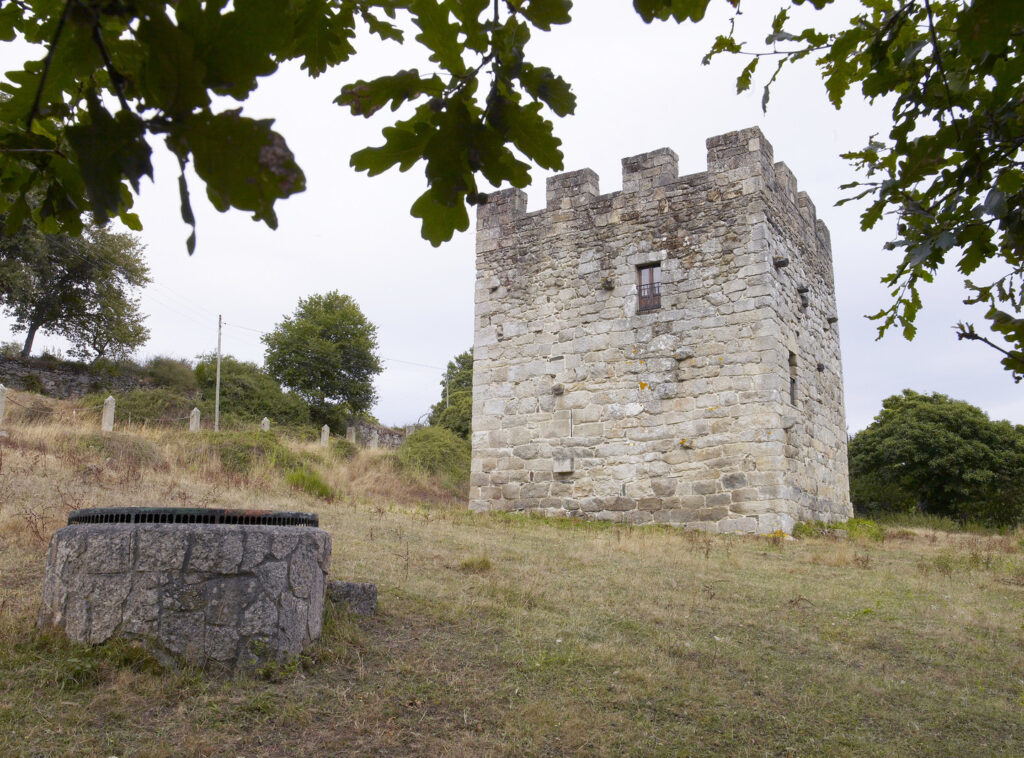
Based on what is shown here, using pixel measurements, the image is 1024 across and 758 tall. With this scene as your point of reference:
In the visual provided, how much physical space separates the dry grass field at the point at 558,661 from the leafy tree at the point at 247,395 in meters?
17.2

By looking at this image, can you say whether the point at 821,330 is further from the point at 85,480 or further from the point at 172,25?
the point at 172,25

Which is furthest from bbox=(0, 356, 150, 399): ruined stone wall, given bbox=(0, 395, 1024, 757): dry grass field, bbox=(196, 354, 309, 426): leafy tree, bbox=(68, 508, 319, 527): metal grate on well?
bbox=(68, 508, 319, 527): metal grate on well

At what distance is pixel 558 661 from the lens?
15.1ft

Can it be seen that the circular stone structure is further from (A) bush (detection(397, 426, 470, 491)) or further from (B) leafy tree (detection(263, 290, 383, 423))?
(B) leafy tree (detection(263, 290, 383, 423))

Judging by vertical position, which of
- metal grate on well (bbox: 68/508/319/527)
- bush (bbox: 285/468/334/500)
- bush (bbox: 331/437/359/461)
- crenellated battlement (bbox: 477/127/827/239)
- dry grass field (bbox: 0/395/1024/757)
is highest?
crenellated battlement (bbox: 477/127/827/239)

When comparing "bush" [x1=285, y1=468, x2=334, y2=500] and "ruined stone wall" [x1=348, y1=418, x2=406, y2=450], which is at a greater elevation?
"ruined stone wall" [x1=348, y1=418, x2=406, y2=450]

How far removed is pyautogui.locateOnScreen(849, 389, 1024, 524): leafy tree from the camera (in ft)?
64.4

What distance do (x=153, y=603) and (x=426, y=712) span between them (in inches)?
58.2

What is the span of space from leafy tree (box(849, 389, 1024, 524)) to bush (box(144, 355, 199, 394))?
2047 cm

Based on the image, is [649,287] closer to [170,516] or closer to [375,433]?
[170,516]

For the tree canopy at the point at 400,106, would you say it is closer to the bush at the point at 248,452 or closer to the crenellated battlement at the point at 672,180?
the crenellated battlement at the point at 672,180

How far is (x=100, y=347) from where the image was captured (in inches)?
1019

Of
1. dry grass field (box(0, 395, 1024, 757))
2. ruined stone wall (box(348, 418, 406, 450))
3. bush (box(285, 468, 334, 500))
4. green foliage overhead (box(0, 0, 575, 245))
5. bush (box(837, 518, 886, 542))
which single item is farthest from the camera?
ruined stone wall (box(348, 418, 406, 450))

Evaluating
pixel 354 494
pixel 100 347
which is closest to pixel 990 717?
pixel 354 494
